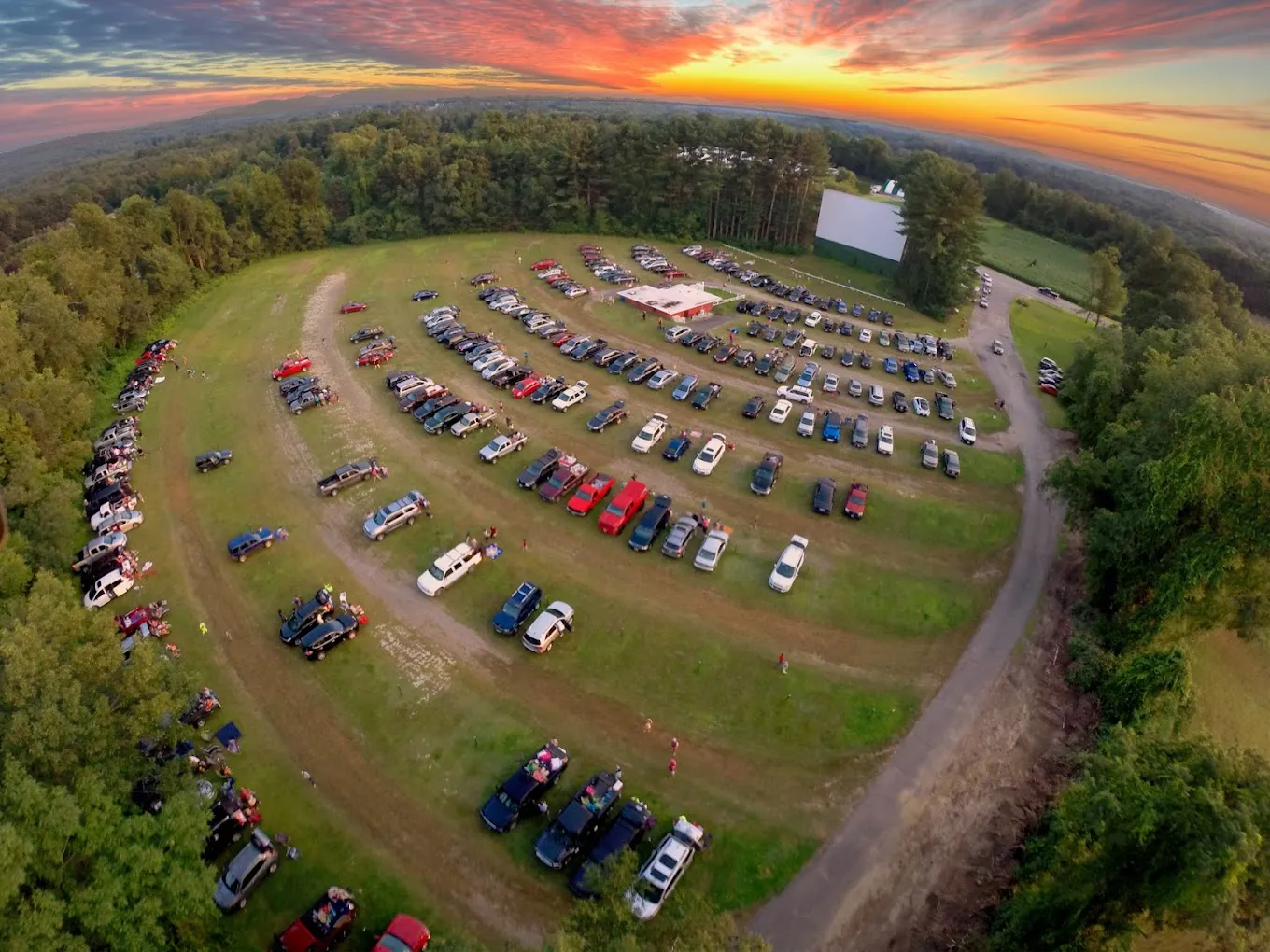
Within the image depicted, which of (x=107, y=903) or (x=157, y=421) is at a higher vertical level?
(x=107, y=903)

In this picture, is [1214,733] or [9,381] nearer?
[1214,733]

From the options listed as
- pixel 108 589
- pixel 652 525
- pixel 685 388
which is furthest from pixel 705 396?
pixel 108 589

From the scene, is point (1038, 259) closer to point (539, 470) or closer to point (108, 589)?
point (539, 470)

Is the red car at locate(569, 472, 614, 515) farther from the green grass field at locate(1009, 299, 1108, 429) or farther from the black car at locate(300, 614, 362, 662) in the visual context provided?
the green grass field at locate(1009, 299, 1108, 429)

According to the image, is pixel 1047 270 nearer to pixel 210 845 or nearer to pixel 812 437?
pixel 812 437

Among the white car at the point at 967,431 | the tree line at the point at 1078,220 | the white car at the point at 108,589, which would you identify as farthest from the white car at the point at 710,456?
the tree line at the point at 1078,220

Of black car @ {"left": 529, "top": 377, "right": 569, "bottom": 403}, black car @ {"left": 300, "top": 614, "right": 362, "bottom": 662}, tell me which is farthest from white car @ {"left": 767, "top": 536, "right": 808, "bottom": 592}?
black car @ {"left": 529, "top": 377, "right": 569, "bottom": 403}

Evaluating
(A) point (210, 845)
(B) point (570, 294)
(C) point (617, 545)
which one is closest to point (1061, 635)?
(C) point (617, 545)
